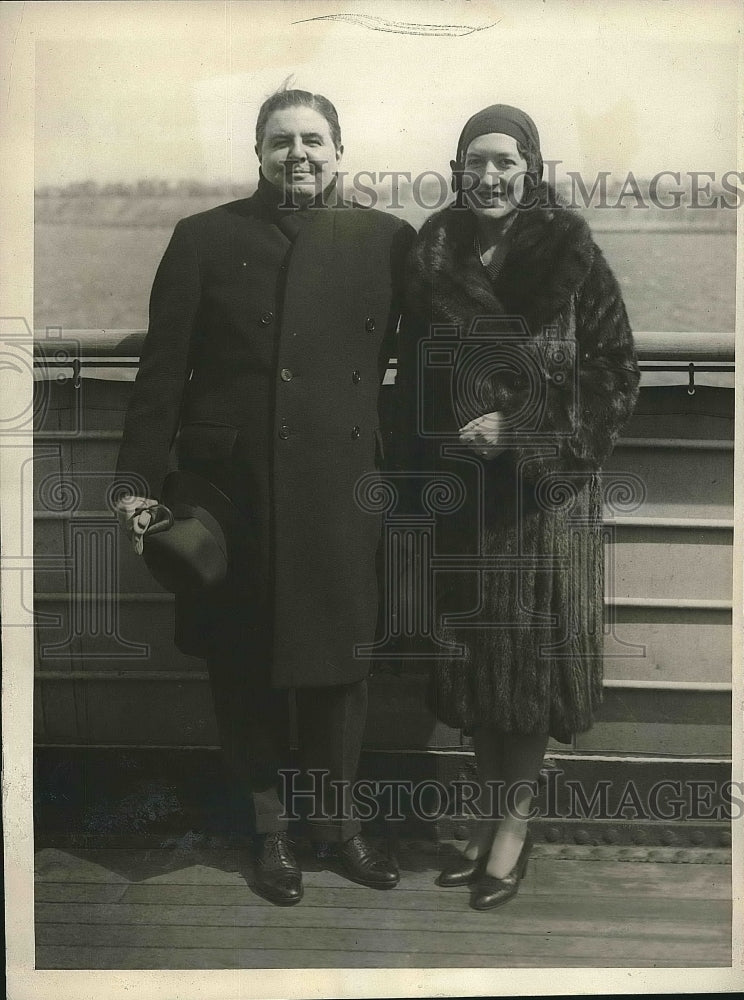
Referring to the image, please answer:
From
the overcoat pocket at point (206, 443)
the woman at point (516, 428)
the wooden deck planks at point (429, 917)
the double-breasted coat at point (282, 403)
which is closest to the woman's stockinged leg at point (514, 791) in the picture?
the woman at point (516, 428)

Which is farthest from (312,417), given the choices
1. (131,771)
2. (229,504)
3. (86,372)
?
(131,771)

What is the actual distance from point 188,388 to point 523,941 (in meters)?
1.73

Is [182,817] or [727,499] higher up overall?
[727,499]

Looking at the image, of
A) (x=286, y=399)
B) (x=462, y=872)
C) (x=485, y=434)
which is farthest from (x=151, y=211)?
(x=462, y=872)

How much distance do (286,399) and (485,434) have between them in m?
0.53

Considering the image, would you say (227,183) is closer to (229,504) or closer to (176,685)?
(229,504)

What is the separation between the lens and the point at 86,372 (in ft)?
9.11

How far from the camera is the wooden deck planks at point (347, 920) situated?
2.75 meters

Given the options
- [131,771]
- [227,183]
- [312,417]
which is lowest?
[131,771]

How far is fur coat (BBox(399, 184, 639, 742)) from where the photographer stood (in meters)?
2.69

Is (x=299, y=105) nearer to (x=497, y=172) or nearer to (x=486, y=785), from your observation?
(x=497, y=172)

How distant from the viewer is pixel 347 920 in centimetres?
275

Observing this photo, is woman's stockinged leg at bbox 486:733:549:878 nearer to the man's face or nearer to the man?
the man

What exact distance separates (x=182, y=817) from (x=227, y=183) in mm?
1706
